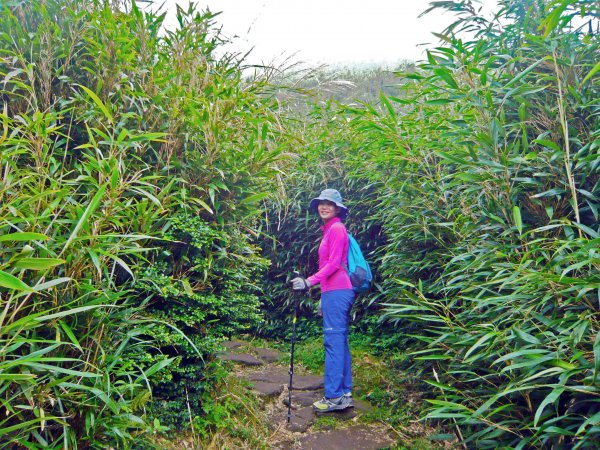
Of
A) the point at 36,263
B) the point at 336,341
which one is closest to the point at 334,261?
the point at 336,341

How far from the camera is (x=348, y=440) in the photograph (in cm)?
343

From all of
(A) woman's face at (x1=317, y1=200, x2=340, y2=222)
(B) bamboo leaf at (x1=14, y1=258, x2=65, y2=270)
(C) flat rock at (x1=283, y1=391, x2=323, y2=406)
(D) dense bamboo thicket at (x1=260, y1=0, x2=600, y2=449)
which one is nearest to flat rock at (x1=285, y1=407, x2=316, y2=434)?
(C) flat rock at (x1=283, y1=391, x2=323, y2=406)

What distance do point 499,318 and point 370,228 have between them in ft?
10.8

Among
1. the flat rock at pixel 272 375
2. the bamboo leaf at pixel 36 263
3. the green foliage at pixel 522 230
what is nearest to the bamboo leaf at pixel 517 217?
the green foliage at pixel 522 230

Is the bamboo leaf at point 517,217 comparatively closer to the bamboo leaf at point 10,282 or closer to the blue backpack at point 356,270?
the blue backpack at point 356,270

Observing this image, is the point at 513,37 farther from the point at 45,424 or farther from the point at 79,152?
the point at 45,424

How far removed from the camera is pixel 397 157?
12.5 feet

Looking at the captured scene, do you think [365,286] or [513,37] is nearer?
[513,37]

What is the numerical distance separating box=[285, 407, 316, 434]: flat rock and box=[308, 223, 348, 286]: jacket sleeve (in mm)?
1101

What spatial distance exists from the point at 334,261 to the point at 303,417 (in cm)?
134

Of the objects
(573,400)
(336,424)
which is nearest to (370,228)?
(336,424)

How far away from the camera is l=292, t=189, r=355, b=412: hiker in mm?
3826

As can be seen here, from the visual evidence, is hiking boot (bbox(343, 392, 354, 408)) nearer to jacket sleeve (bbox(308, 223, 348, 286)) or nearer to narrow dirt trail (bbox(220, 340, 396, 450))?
narrow dirt trail (bbox(220, 340, 396, 450))

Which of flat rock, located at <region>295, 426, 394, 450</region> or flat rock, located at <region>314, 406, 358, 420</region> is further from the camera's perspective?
flat rock, located at <region>314, 406, 358, 420</region>
